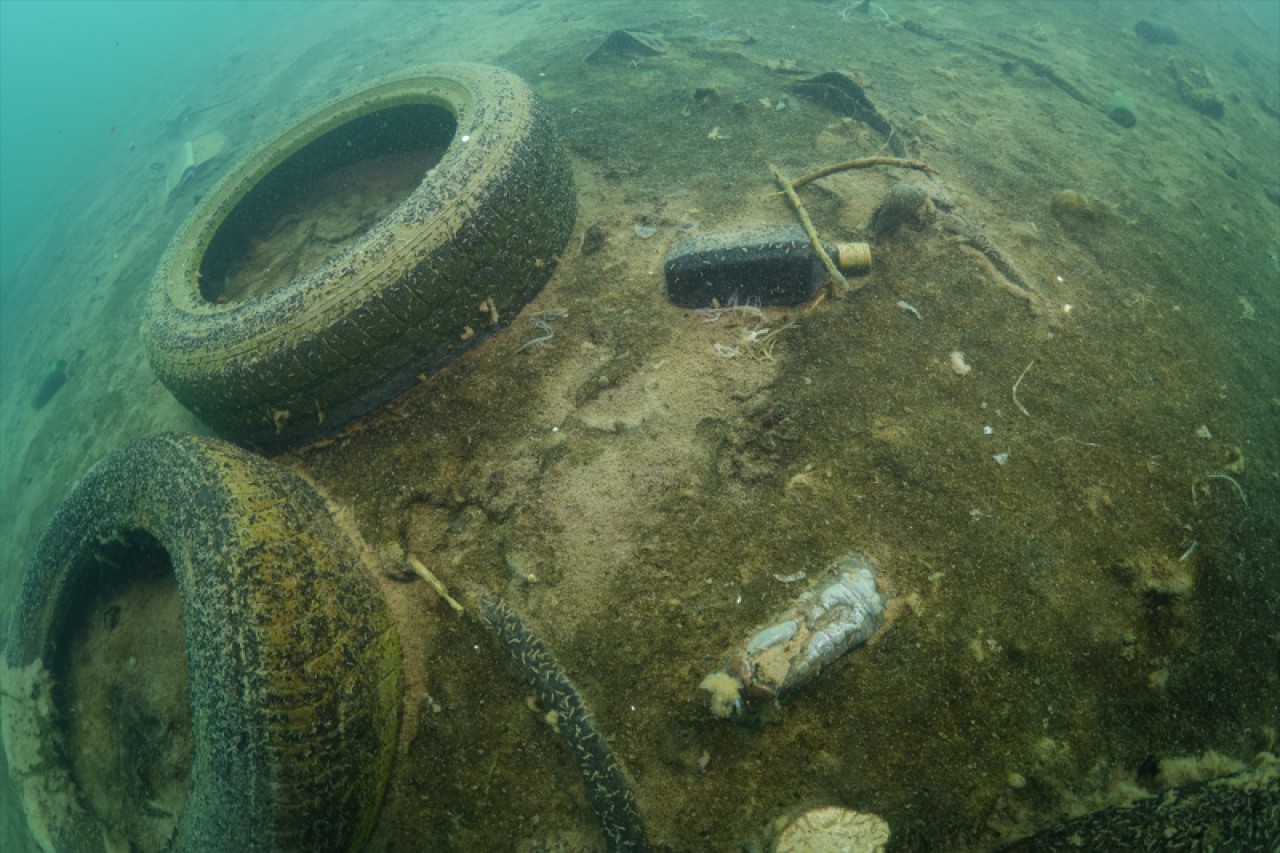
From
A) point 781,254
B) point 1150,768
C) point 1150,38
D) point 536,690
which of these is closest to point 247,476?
point 536,690

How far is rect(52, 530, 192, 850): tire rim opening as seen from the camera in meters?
2.71

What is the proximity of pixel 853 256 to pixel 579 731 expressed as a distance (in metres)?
2.89

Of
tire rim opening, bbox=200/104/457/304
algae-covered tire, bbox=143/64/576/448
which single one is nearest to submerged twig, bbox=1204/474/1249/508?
algae-covered tire, bbox=143/64/576/448

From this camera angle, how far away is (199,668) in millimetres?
2121

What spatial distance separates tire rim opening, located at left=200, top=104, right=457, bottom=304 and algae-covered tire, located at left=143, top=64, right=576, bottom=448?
424mm

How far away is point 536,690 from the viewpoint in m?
2.29

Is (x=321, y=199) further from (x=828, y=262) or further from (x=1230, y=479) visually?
(x=1230, y=479)

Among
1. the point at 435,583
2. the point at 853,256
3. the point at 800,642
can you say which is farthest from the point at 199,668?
the point at 853,256

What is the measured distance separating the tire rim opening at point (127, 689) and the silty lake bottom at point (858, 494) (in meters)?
0.13

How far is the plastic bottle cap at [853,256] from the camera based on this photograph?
3.45 metres

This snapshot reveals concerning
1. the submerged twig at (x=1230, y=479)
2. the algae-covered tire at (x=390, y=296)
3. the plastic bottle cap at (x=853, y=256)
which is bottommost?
the submerged twig at (x=1230, y=479)

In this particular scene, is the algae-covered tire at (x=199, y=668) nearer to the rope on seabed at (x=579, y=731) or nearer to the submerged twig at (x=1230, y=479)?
the rope on seabed at (x=579, y=731)

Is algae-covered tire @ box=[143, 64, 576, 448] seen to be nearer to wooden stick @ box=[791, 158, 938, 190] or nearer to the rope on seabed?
the rope on seabed

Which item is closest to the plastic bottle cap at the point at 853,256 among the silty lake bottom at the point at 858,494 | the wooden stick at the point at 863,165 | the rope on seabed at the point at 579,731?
the silty lake bottom at the point at 858,494
